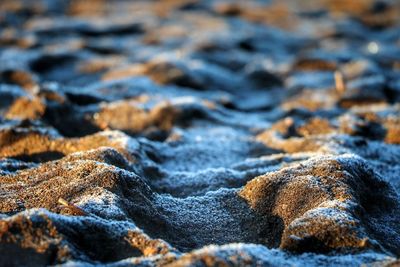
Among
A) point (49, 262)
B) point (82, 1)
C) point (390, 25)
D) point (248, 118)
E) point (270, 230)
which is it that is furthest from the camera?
point (82, 1)

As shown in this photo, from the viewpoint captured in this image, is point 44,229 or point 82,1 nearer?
point 44,229

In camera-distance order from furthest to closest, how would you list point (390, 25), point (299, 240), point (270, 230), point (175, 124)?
point (390, 25), point (175, 124), point (270, 230), point (299, 240)

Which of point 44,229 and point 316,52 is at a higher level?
point 44,229

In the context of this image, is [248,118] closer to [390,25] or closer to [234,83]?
[234,83]

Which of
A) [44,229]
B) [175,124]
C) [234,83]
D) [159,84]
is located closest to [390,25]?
[234,83]

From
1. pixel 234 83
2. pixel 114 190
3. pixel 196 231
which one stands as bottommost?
pixel 234 83

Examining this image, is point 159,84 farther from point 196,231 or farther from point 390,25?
point 390,25
